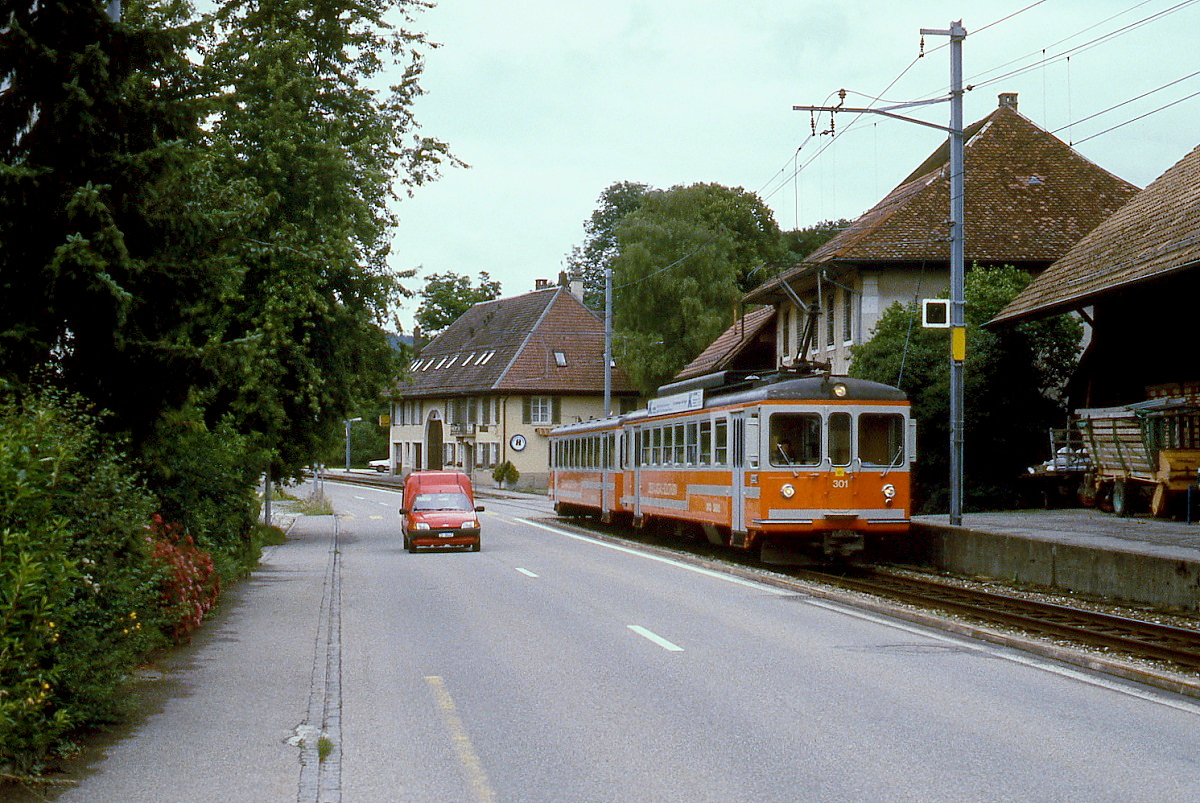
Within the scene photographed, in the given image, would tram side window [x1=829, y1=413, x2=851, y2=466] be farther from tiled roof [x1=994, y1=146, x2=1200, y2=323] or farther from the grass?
the grass

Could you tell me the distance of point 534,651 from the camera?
1315 centimetres

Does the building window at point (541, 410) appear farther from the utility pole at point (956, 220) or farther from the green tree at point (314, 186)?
the utility pole at point (956, 220)

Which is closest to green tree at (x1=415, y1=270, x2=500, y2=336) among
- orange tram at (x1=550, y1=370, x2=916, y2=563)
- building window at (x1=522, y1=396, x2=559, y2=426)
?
building window at (x1=522, y1=396, x2=559, y2=426)

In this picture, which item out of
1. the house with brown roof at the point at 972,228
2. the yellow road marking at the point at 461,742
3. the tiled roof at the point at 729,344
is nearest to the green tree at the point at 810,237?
the tiled roof at the point at 729,344

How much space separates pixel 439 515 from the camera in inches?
1166

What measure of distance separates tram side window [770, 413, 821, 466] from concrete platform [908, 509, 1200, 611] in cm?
286

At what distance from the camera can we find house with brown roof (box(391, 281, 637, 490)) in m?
77.6

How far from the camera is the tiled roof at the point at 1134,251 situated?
2328cm

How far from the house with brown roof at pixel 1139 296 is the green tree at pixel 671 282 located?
34.7 m

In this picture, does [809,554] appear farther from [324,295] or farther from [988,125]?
[988,125]

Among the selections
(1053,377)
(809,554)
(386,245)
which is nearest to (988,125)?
(1053,377)

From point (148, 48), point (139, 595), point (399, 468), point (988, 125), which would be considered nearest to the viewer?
point (139, 595)

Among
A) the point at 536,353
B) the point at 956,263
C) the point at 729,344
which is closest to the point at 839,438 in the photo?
the point at 956,263

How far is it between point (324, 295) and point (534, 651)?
19.9 metres
